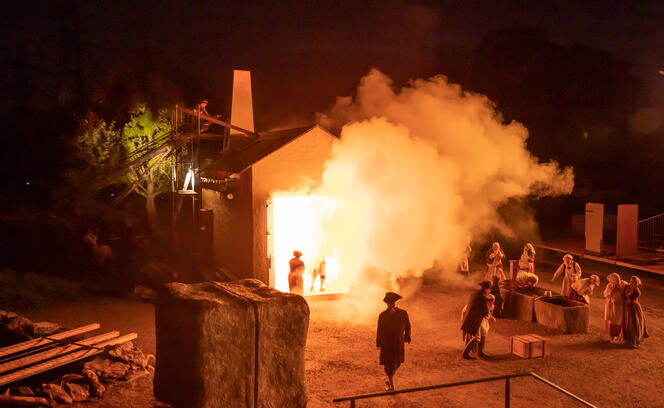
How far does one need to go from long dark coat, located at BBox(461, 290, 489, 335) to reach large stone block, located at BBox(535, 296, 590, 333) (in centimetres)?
256

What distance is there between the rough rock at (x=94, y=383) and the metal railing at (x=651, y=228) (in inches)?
813

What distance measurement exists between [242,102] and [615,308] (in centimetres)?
1277

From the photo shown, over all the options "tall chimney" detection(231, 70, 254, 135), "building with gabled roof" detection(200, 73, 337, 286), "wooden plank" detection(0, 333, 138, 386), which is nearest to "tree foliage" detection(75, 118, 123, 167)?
"tall chimney" detection(231, 70, 254, 135)

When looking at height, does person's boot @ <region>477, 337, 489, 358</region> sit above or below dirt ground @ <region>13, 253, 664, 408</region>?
above

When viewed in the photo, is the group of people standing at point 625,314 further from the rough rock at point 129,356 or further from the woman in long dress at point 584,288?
the rough rock at point 129,356

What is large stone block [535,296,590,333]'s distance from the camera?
1109cm

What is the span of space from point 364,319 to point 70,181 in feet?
52.6

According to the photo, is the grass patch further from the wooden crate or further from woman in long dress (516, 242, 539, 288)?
woman in long dress (516, 242, 539, 288)

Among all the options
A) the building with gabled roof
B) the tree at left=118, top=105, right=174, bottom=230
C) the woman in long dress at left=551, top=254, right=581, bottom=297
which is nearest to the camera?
the woman in long dress at left=551, top=254, right=581, bottom=297

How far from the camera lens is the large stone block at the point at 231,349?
17.4 feet

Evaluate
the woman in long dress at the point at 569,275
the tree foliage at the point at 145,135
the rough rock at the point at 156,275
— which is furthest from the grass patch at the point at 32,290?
the woman in long dress at the point at 569,275

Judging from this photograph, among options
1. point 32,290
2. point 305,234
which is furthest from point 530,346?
point 32,290

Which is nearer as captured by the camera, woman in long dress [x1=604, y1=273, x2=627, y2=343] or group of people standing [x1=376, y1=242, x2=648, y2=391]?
group of people standing [x1=376, y1=242, x2=648, y2=391]

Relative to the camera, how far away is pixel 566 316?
436 inches
